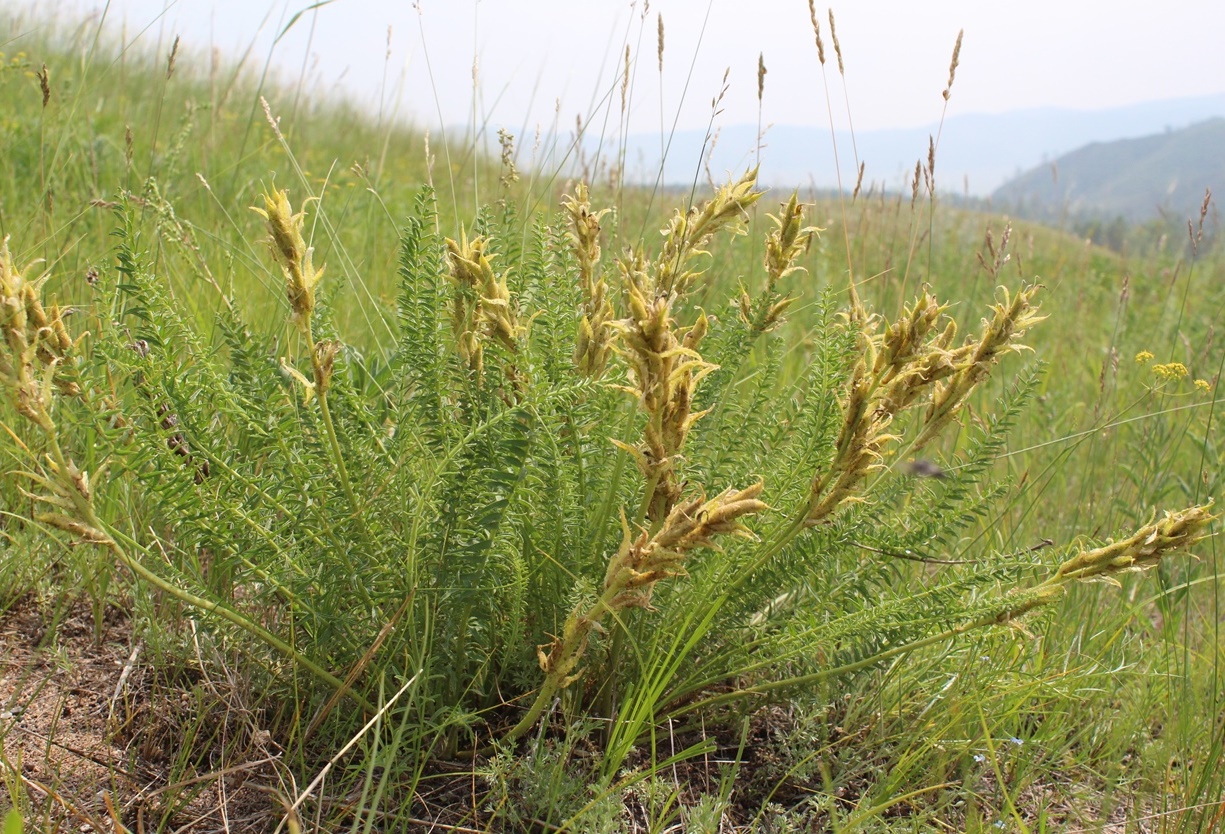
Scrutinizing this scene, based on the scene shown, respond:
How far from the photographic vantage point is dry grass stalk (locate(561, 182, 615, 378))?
4.01ft

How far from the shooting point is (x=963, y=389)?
3.89ft

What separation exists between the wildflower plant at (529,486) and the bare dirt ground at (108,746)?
5.5 inches

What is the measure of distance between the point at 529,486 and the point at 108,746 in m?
0.76

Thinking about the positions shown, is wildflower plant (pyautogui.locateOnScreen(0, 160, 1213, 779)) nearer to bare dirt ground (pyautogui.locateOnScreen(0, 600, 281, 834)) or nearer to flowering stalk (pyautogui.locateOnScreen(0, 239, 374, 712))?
flowering stalk (pyautogui.locateOnScreen(0, 239, 374, 712))

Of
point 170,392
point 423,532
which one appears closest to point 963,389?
point 423,532

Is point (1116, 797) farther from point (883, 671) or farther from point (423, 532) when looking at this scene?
point (423, 532)

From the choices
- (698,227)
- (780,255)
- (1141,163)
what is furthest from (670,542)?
(1141,163)

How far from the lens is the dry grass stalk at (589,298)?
122 centimetres

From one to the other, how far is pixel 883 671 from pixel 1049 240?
456 inches

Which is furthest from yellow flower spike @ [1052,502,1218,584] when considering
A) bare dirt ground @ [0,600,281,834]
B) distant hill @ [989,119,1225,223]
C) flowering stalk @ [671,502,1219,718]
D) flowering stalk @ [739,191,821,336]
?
distant hill @ [989,119,1225,223]

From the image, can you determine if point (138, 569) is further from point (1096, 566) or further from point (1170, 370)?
point (1170, 370)

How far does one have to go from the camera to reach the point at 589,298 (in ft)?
4.49

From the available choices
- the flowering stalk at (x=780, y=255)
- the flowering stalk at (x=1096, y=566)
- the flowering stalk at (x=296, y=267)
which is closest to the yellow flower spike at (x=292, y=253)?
the flowering stalk at (x=296, y=267)

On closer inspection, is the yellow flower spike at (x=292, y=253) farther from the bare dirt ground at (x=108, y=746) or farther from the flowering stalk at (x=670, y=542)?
the bare dirt ground at (x=108, y=746)
